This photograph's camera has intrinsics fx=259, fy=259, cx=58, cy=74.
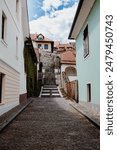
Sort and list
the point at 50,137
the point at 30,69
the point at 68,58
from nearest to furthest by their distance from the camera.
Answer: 1. the point at 50,137
2. the point at 30,69
3. the point at 68,58

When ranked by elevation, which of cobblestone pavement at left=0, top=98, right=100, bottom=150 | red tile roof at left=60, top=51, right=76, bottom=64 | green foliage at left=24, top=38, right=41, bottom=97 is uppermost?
red tile roof at left=60, top=51, right=76, bottom=64

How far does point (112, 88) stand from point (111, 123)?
0.37 metres

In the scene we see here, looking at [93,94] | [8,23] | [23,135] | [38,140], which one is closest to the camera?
[38,140]

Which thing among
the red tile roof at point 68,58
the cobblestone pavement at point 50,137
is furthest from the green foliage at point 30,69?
the cobblestone pavement at point 50,137

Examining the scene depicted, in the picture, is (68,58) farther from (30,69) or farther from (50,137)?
(50,137)

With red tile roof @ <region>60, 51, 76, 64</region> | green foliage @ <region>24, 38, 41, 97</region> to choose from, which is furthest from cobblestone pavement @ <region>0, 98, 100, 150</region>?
red tile roof @ <region>60, 51, 76, 64</region>

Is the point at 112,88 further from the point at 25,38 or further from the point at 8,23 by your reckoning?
the point at 25,38

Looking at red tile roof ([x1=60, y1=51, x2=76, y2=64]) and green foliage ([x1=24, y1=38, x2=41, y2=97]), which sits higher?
red tile roof ([x1=60, y1=51, x2=76, y2=64])

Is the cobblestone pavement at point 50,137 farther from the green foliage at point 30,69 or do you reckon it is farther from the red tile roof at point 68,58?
the red tile roof at point 68,58

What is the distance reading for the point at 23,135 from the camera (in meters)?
6.75

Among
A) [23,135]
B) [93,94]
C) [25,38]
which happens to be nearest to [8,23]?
[93,94]

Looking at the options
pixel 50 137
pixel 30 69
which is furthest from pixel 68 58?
pixel 50 137

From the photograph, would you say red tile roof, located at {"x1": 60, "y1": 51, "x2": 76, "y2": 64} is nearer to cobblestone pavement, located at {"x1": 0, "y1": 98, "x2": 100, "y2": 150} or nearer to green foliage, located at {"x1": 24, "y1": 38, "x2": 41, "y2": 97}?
green foliage, located at {"x1": 24, "y1": 38, "x2": 41, "y2": 97}

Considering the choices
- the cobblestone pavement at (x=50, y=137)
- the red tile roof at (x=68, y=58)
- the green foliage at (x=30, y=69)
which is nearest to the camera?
the cobblestone pavement at (x=50, y=137)
